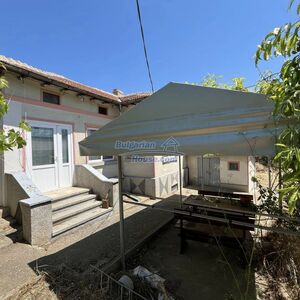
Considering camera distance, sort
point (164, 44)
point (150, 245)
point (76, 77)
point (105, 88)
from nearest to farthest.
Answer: point (150, 245) < point (164, 44) < point (76, 77) < point (105, 88)

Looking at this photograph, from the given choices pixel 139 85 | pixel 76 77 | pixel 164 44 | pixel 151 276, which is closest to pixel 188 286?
pixel 151 276

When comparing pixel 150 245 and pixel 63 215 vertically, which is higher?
pixel 63 215

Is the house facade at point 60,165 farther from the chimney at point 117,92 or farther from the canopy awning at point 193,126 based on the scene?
the chimney at point 117,92

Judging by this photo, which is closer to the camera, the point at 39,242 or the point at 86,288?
the point at 86,288

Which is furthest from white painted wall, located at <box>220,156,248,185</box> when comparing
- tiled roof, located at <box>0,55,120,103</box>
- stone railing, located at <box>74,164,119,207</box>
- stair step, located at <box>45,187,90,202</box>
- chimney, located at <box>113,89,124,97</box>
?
chimney, located at <box>113,89,124,97</box>

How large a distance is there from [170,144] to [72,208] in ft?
17.7

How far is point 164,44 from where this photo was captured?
7945 mm

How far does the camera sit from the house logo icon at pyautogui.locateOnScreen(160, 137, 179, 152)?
2559mm

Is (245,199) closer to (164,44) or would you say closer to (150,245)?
(150,245)

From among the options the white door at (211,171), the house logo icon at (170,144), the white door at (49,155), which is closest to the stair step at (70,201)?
the white door at (49,155)

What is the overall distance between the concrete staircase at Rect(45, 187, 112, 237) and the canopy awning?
142 inches

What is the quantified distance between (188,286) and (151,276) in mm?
662

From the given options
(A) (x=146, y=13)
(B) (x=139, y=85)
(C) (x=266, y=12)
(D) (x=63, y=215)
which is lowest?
(D) (x=63, y=215)

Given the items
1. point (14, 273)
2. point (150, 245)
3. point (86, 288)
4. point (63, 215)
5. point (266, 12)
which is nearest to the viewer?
point (266, 12)
